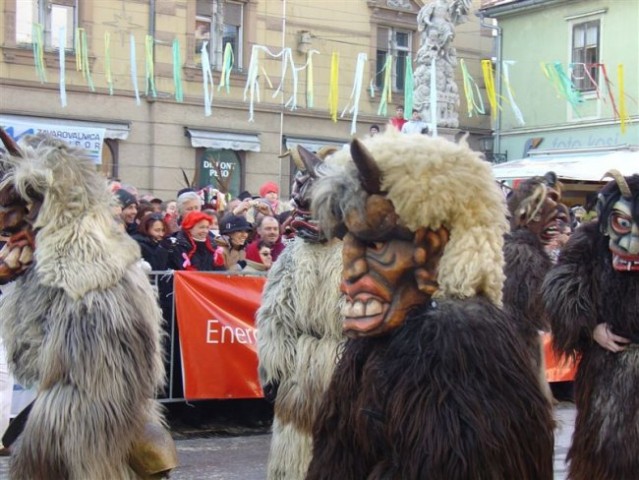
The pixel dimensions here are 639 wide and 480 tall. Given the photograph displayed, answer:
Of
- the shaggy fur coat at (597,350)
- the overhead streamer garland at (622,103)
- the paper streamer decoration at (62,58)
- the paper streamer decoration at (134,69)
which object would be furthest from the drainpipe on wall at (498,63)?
the shaggy fur coat at (597,350)

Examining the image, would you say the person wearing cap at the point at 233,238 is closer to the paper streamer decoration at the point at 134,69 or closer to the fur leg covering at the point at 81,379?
the fur leg covering at the point at 81,379

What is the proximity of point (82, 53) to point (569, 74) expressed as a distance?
45.9 feet

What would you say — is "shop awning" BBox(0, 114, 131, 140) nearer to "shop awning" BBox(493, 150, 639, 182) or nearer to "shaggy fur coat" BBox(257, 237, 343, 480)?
"shop awning" BBox(493, 150, 639, 182)

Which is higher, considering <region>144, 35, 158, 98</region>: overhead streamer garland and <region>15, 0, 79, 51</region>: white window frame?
<region>15, 0, 79, 51</region>: white window frame

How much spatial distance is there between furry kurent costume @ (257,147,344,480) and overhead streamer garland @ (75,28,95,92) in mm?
15369

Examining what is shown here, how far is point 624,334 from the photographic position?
17.9 ft

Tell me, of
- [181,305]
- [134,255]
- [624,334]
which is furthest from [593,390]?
[181,305]

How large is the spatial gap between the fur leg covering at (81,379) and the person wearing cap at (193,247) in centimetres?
464

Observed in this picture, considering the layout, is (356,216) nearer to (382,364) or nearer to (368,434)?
(382,364)

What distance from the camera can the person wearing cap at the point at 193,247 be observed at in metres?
9.27

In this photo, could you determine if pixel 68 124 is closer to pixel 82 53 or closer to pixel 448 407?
pixel 82 53

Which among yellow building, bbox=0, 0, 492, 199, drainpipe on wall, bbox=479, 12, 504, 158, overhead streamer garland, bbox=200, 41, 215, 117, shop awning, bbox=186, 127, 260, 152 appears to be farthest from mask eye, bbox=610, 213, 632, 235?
drainpipe on wall, bbox=479, 12, 504, 158

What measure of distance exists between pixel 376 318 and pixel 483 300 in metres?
0.32

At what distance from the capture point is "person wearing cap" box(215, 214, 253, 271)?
9.48 m
